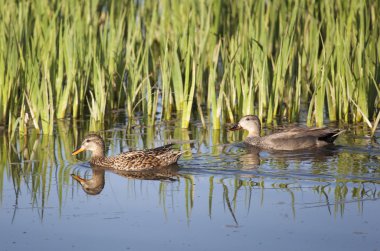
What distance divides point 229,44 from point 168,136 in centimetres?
207

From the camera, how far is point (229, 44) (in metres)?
12.7

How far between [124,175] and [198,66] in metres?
2.88

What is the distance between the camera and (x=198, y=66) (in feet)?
39.2

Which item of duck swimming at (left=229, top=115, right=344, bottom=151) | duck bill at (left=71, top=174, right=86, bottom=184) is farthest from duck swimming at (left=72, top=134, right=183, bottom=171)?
duck swimming at (left=229, top=115, right=344, bottom=151)

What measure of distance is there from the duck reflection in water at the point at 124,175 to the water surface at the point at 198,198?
0.02 metres

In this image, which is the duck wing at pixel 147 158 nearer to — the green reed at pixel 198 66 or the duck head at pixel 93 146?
the duck head at pixel 93 146

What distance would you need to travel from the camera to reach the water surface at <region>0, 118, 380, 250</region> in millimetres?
6887

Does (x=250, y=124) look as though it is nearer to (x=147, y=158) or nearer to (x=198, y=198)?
(x=147, y=158)

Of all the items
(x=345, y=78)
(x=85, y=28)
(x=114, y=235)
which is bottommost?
(x=114, y=235)

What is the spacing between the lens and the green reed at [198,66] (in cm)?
1112

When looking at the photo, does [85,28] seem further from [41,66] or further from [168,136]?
[168,136]

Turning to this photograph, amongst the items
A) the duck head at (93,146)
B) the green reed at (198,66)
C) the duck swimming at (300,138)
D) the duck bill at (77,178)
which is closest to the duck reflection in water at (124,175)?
the duck bill at (77,178)

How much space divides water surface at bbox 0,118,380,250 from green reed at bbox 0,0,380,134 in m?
0.56

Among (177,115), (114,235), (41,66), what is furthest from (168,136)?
(114,235)
